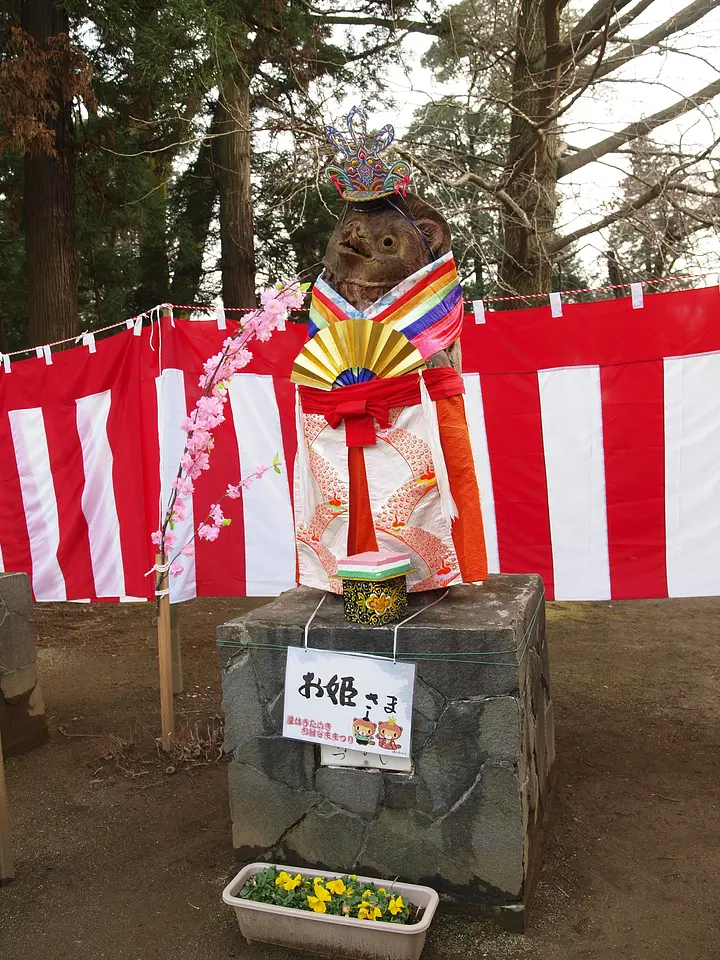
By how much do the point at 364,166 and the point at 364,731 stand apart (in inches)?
78.3

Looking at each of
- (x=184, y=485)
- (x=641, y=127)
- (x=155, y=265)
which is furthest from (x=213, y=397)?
(x=155, y=265)

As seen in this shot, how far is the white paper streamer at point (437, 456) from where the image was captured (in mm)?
2723

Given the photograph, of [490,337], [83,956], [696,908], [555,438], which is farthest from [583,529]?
[83,956]

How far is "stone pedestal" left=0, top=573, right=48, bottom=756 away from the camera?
3973mm

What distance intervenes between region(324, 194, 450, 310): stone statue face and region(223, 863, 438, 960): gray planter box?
6.64ft

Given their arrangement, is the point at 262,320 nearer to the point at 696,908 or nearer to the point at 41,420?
the point at 41,420

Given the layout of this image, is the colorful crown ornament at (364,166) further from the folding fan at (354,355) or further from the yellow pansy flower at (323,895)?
the yellow pansy flower at (323,895)

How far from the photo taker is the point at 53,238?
6281 millimetres

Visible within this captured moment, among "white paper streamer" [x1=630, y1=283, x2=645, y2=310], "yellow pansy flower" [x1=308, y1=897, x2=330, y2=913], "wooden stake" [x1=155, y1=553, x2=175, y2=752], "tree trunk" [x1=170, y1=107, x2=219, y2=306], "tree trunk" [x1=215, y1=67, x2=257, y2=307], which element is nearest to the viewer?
"yellow pansy flower" [x1=308, y1=897, x2=330, y2=913]

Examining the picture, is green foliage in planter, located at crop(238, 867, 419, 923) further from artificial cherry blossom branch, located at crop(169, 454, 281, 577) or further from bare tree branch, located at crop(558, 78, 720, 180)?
bare tree branch, located at crop(558, 78, 720, 180)

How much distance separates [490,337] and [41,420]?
9.26 feet

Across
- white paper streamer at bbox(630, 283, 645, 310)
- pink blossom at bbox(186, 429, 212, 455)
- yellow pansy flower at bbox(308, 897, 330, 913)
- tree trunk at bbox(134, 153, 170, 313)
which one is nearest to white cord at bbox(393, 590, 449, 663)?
yellow pansy flower at bbox(308, 897, 330, 913)

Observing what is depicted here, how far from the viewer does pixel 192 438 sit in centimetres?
357

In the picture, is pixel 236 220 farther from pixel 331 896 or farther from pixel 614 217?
pixel 331 896
